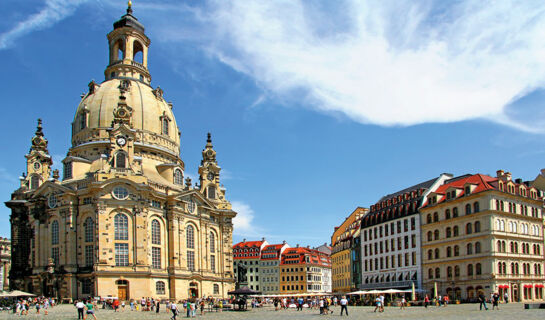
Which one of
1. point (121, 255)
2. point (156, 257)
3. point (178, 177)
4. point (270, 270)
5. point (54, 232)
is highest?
point (178, 177)

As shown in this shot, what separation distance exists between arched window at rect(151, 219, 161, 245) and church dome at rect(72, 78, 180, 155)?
1472cm

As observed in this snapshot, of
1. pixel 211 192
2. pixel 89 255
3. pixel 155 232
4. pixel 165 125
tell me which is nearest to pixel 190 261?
pixel 155 232

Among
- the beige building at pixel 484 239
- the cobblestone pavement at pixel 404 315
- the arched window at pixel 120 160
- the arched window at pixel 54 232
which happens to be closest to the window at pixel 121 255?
the arched window at pixel 54 232

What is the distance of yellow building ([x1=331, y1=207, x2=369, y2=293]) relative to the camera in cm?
10575

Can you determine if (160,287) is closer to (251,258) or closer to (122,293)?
(122,293)

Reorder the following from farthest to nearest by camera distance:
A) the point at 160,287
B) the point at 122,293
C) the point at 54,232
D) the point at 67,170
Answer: the point at 67,170
the point at 54,232
the point at 160,287
the point at 122,293

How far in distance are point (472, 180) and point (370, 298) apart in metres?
20.8

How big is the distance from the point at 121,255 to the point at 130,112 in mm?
23553

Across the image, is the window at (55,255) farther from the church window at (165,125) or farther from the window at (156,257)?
the church window at (165,125)

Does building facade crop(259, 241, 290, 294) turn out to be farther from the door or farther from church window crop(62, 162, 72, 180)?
the door

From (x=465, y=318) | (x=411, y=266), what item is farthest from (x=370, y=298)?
(x=465, y=318)

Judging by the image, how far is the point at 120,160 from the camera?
80125 millimetres

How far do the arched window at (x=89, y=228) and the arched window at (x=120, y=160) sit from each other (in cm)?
809

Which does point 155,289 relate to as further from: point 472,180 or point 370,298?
point 472,180
